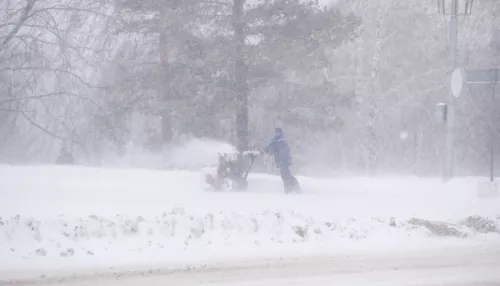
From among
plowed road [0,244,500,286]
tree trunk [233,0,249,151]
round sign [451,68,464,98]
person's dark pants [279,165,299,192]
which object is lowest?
plowed road [0,244,500,286]

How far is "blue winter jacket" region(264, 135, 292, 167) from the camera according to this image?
55.7ft

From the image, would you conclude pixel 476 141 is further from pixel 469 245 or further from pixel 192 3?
pixel 469 245

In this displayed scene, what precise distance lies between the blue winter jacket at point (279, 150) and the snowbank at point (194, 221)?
1032mm

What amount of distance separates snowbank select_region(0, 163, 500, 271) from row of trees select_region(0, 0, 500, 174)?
8.72 ft

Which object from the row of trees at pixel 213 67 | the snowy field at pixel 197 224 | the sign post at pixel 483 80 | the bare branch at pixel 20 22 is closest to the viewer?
the snowy field at pixel 197 224

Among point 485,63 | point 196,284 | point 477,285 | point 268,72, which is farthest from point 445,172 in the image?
point 485,63

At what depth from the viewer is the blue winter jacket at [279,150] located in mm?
16984

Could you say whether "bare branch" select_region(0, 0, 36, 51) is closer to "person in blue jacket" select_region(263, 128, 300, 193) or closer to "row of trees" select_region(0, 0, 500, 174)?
"row of trees" select_region(0, 0, 500, 174)

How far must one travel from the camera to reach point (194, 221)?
11.4 metres

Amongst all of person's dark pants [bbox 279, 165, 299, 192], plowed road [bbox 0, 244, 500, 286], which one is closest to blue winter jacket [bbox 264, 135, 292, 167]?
person's dark pants [bbox 279, 165, 299, 192]

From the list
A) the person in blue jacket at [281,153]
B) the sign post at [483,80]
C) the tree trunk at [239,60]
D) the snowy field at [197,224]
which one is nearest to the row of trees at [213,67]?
the tree trunk at [239,60]

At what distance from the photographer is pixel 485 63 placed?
32062mm

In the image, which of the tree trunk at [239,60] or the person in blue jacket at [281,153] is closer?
the person in blue jacket at [281,153]

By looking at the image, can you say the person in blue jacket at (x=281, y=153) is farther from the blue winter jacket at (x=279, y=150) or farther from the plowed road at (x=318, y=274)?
the plowed road at (x=318, y=274)
